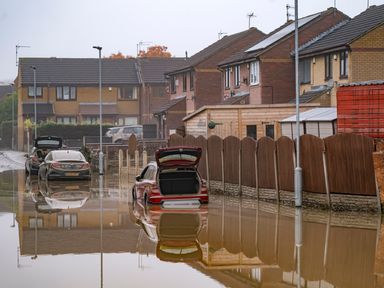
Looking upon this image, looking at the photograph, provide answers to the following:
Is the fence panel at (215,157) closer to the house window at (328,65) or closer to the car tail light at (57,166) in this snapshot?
the car tail light at (57,166)

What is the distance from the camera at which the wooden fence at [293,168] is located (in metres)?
23.4

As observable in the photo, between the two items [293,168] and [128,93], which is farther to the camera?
[128,93]

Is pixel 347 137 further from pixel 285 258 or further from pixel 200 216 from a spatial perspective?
pixel 285 258

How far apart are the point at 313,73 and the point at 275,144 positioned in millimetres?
20834

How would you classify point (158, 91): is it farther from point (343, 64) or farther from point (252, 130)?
point (252, 130)

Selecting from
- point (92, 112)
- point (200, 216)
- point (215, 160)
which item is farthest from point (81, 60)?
point (200, 216)

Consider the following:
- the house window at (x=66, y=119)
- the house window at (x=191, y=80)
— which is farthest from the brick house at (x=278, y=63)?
the house window at (x=66, y=119)

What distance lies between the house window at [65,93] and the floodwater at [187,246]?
6371cm

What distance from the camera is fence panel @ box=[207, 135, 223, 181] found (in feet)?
107

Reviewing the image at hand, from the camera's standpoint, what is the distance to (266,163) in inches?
1110

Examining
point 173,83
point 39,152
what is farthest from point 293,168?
point 173,83

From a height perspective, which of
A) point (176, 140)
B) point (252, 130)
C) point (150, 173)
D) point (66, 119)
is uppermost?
point (66, 119)

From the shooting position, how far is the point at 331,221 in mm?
21750

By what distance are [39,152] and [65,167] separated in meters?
8.42
